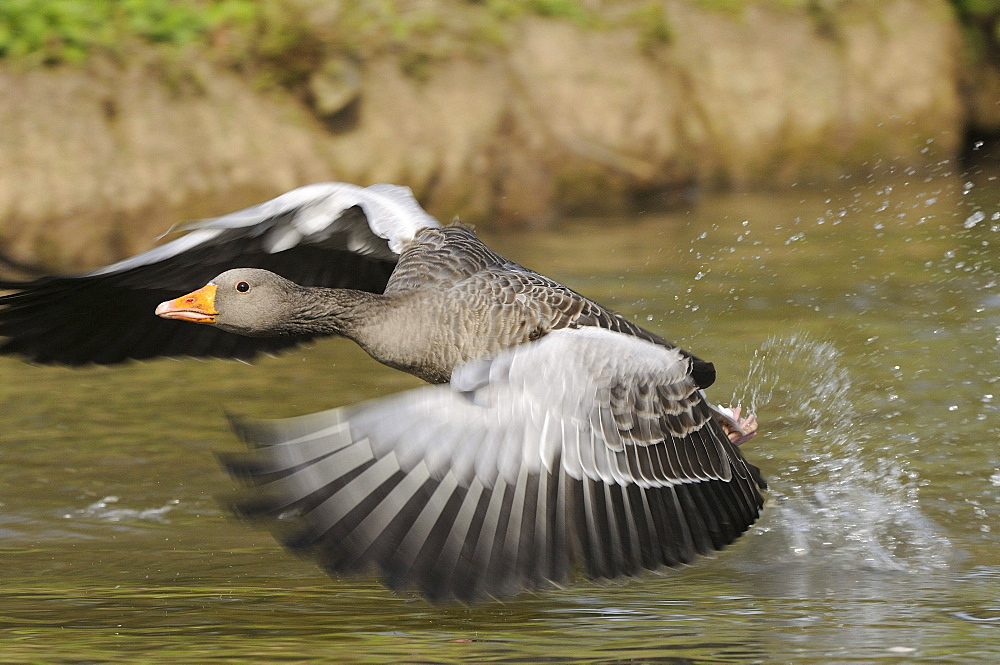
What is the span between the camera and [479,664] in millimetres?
3650

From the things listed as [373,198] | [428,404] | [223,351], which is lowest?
[428,404]

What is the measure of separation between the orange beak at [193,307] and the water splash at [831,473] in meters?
2.33

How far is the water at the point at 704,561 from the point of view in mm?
3832

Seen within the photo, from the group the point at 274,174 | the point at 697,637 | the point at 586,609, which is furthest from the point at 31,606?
the point at 274,174

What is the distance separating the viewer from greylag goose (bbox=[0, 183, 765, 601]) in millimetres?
3529

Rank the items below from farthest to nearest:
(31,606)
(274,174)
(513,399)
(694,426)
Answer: (274,174) < (694,426) < (31,606) < (513,399)

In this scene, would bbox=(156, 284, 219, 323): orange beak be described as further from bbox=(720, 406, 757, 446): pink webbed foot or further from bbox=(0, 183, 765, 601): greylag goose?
bbox=(720, 406, 757, 446): pink webbed foot

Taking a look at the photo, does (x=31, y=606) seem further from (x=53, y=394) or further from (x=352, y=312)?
(x=53, y=394)

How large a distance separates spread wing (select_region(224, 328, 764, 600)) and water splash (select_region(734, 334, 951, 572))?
2.42 feet

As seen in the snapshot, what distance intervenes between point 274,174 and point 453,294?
19.8ft

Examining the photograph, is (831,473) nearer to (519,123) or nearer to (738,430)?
(738,430)

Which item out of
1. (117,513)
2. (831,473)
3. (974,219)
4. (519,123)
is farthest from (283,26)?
(831,473)

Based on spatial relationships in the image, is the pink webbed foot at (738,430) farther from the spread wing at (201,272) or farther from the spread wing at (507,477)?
the spread wing at (201,272)

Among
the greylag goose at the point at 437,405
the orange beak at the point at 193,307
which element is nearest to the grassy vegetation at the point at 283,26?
the greylag goose at the point at 437,405
